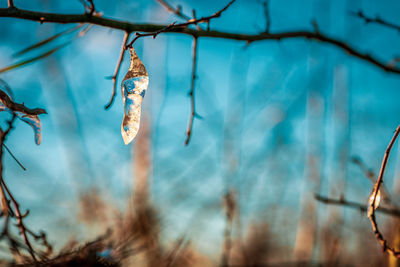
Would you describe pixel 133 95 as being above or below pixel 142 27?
below

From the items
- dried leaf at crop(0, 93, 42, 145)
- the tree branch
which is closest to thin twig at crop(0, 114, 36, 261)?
dried leaf at crop(0, 93, 42, 145)

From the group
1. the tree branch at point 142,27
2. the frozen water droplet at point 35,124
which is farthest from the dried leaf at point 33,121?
the tree branch at point 142,27

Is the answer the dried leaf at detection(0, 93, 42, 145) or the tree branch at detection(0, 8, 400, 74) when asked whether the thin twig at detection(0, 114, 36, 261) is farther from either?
the tree branch at detection(0, 8, 400, 74)

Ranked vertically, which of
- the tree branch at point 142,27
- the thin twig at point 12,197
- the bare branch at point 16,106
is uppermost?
the tree branch at point 142,27

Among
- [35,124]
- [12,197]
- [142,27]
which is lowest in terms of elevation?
[12,197]

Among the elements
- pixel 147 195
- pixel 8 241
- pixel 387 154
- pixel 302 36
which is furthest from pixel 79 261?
pixel 147 195

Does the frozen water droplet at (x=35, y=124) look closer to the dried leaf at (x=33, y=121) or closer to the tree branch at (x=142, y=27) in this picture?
the dried leaf at (x=33, y=121)

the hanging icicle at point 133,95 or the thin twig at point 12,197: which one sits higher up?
the hanging icicle at point 133,95

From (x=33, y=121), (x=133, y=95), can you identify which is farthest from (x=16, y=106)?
(x=133, y=95)

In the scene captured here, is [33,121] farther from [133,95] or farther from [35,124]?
[133,95]
